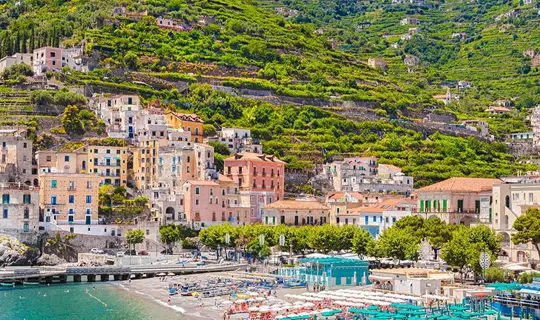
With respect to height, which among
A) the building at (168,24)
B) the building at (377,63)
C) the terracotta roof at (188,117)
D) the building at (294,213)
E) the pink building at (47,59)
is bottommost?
the building at (294,213)

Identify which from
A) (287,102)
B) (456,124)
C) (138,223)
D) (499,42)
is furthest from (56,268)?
(499,42)

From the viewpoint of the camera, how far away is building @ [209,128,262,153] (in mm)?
108688

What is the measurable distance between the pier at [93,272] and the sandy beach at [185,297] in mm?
1654

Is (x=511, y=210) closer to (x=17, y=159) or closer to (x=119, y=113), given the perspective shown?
(x=17, y=159)

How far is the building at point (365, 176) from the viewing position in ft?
343

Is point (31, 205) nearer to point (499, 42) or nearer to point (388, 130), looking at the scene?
point (388, 130)

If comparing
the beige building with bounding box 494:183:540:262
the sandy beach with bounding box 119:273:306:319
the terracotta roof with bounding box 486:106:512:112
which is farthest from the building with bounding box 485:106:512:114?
the sandy beach with bounding box 119:273:306:319

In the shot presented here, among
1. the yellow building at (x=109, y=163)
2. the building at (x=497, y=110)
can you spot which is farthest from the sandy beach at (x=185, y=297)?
the building at (x=497, y=110)

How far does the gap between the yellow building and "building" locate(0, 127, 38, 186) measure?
5795mm

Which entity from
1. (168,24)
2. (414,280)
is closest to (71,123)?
(168,24)

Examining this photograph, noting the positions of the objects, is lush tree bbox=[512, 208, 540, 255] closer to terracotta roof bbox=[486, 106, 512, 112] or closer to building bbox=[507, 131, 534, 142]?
building bbox=[507, 131, 534, 142]

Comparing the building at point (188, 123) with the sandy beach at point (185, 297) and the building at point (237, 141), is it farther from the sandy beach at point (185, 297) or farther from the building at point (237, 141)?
the sandy beach at point (185, 297)

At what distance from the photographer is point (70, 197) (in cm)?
8988

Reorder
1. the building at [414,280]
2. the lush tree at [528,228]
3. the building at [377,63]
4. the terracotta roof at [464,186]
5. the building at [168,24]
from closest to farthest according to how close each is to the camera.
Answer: the building at [414,280]
the lush tree at [528,228]
the terracotta roof at [464,186]
the building at [168,24]
the building at [377,63]
